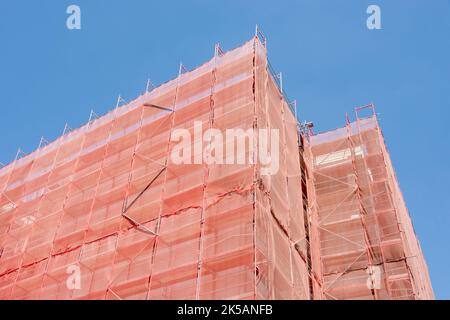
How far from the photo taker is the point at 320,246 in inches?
562

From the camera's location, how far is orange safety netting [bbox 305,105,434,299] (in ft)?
43.0

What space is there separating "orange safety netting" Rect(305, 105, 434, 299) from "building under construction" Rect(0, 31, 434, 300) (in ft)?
0.12

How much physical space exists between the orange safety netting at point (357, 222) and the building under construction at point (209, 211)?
0.12 feet

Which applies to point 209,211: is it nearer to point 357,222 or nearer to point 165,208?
point 165,208

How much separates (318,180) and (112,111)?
656cm

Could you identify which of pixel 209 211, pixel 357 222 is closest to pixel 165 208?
pixel 209 211

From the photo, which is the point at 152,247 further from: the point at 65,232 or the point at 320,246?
the point at 320,246

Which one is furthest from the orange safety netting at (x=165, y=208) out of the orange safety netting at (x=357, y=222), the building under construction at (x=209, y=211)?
the orange safety netting at (x=357, y=222)

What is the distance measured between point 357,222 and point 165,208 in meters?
4.98

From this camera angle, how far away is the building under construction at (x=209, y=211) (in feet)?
36.9

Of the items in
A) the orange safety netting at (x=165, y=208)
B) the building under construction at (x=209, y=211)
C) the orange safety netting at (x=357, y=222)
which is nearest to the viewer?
the orange safety netting at (x=165, y=208)

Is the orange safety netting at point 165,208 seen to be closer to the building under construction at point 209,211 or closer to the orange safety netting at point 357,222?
the building under construction at point 209,211

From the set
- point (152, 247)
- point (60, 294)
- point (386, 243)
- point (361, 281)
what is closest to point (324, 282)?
point (361, 281)

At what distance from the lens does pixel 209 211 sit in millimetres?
11680
